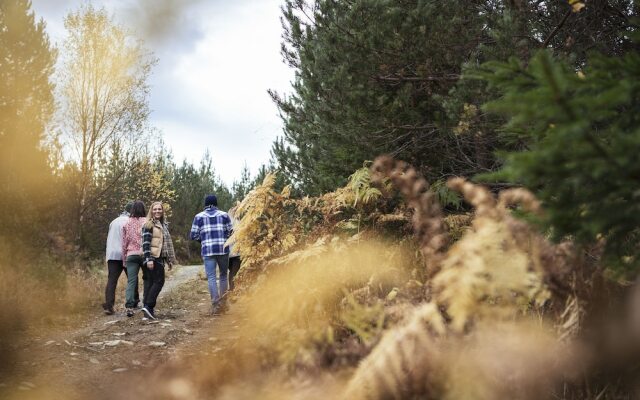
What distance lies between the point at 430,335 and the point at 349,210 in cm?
447

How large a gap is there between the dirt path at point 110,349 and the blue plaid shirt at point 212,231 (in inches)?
43.6

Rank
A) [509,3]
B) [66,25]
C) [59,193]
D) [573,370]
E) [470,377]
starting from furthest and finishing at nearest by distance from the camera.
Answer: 1. [66,25]
2. [59,193]
3. [509,3]
4. [573,370]
5. [470,377]

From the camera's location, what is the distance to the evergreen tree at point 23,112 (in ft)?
28.6

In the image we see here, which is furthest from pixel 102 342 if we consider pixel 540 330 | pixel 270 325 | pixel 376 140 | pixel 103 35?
pixel 103 35

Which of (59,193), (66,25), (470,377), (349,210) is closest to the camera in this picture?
(470,377)

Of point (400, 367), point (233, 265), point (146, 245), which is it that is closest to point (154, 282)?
point (146, 245)

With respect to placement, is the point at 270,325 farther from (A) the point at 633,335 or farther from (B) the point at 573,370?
(A) the point at 633,335

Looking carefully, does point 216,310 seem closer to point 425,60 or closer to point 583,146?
point 425,60

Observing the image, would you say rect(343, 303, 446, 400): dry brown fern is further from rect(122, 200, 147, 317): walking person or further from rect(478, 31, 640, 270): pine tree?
rect(122, 200, 147, 317): walking person

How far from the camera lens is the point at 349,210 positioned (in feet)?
23.7

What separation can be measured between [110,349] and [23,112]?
1064cm

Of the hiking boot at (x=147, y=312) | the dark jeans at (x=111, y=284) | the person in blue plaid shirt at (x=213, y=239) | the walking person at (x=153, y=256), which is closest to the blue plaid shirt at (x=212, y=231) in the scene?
the person in blue plaid shirt at (x=213, y=239)

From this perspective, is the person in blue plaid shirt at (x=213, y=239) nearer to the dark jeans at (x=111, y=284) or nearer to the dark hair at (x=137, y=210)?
the dark hair at (x=137, y=210)

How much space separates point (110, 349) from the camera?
558cm
